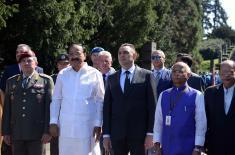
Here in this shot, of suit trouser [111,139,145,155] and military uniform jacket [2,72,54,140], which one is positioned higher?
military uniform jacket [2,72,54,140]

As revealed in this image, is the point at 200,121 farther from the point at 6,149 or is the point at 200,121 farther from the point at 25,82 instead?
the point at 6,149

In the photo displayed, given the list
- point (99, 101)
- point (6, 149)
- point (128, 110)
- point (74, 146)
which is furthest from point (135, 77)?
point (6, 149)

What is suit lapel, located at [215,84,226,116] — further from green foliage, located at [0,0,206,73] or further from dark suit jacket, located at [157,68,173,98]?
green foliage, located at [0,0,206,73]

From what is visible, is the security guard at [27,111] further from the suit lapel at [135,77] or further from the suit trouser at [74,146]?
the suit lapel at [135,77]

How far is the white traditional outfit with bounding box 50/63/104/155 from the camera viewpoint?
256 inches

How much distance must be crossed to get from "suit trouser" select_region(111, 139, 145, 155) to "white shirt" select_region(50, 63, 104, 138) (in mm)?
390

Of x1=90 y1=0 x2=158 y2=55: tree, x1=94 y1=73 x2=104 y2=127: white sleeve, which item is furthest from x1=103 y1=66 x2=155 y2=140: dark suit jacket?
x1=90 y1=0 x2=158 y2=55: tree

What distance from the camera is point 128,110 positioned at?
20.9 ft

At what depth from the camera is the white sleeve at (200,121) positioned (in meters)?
5.81

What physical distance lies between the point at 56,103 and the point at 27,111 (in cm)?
44

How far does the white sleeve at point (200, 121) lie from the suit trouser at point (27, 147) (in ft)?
7.34

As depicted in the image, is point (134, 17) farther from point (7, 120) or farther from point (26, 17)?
point (7, 120)

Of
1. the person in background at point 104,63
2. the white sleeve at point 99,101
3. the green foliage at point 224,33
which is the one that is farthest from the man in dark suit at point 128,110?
the green foliage at point 224,33

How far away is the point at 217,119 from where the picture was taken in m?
6.01
